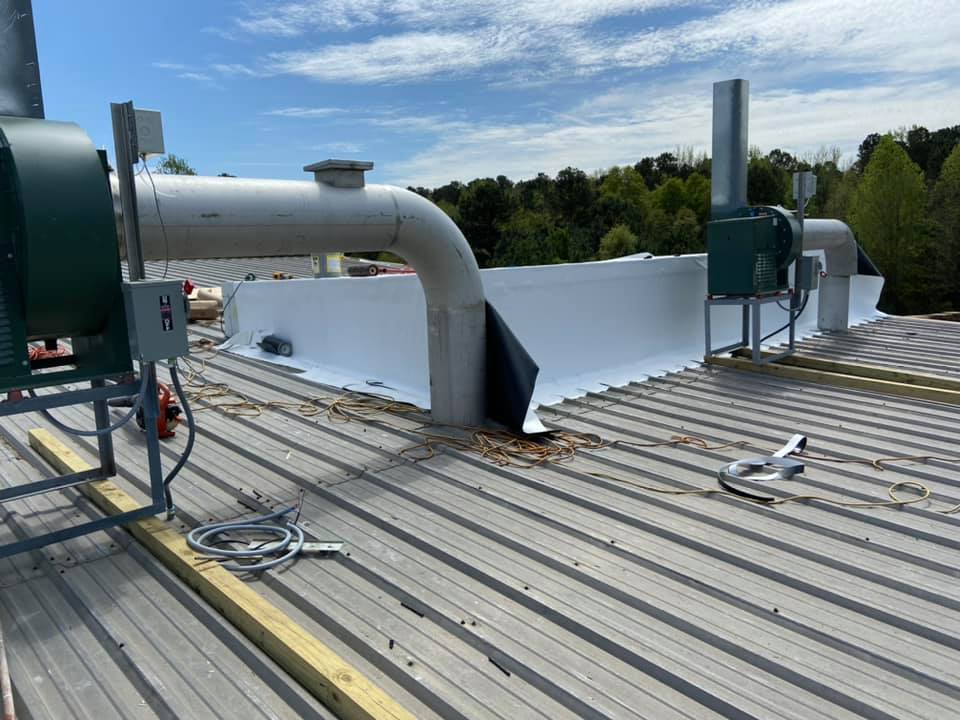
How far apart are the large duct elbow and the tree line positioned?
28.5 meters

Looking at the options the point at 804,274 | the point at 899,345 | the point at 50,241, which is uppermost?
the point at 50,241

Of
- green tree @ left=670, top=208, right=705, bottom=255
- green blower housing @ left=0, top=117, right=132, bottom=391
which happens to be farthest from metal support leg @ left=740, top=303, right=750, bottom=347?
green tree @ left=670, top=208, right=705, bottom=255

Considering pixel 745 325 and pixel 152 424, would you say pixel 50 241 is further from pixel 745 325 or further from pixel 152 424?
pixel 745 325

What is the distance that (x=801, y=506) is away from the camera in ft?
12.0

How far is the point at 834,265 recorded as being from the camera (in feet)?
29.3

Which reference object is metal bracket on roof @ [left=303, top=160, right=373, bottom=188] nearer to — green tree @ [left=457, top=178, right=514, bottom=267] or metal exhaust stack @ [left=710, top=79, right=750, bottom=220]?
metal exhaust stack @ [left=710, top=79, right=750, bottom=220]

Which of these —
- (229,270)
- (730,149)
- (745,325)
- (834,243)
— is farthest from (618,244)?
(745,325)

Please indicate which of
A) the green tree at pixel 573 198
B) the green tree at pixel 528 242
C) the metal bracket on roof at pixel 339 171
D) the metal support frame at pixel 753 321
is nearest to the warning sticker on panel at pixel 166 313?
the metal bracket on roof at pixel 339 171

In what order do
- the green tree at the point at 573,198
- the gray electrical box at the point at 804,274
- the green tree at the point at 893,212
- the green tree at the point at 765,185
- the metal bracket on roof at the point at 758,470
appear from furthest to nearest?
the green tree at the point at 573,198 < the green tree at the point at 765,185 < the green tree at the point at 893,212 < the gray electrical box at the point at 804,274 < the metal bracket on roof at the point at 758,470

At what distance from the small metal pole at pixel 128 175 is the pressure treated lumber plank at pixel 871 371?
19.9ft

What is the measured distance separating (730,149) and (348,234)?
16.1ft

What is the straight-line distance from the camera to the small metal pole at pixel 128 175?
327 cm

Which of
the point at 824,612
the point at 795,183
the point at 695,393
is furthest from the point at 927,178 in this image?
the point at 824,612

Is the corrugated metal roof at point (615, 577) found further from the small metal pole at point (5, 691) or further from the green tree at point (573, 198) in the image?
the green tree at point (573, 198)
